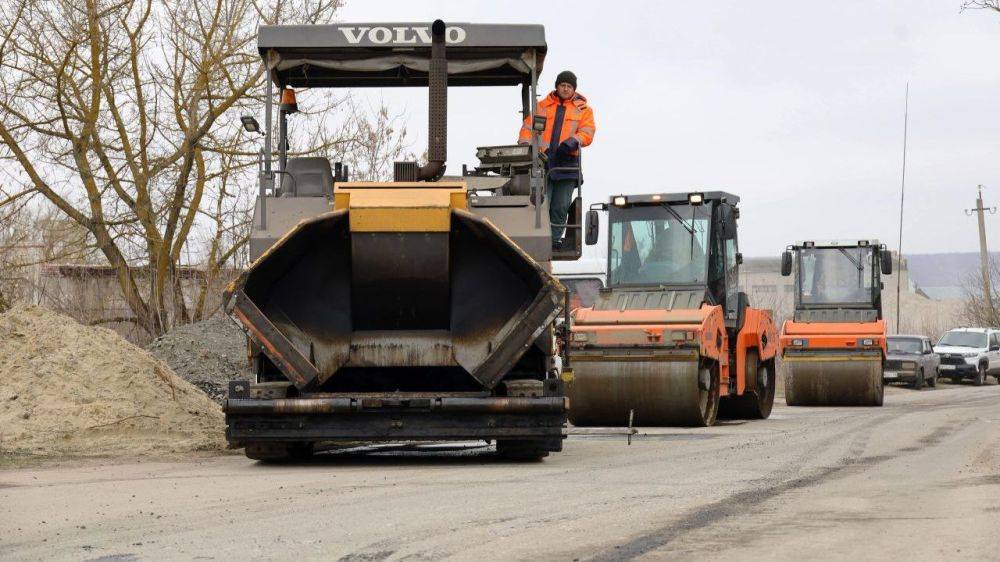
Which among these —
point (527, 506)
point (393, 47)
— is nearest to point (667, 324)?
point (393, 47)

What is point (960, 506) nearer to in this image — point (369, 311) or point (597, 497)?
point (597, 497)

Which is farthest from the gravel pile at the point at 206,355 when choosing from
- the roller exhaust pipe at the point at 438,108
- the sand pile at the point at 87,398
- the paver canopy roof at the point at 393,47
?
the roller exhaust pipe at the point at 438,108

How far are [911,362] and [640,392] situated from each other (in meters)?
21.6

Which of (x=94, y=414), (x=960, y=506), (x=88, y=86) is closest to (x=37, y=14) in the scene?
(x=88, y=86)

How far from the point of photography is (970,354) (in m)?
41.7

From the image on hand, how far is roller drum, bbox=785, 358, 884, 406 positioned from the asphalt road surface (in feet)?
36.7

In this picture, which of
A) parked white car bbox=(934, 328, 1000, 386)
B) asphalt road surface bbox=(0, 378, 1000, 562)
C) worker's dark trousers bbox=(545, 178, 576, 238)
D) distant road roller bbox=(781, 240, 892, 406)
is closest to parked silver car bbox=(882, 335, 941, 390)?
parked white car bbox=(934, 328, 1000, 386)

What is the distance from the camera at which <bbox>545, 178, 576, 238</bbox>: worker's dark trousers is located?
1262 centimetres

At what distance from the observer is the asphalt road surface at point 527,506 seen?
20.9 feet

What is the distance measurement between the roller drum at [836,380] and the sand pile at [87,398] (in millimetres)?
12369

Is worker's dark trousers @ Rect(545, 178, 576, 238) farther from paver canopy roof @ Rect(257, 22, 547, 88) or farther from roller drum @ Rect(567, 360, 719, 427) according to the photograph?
roller drum @ Rect(567, 360, 719, 427)

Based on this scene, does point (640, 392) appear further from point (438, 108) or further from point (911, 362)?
point (911, 362)

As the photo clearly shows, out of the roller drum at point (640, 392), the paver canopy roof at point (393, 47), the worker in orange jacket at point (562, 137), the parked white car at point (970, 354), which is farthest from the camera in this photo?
the parked white car at point (970, 354)

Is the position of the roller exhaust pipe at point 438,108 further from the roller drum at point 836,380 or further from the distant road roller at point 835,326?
the roller drum at point 836,380
